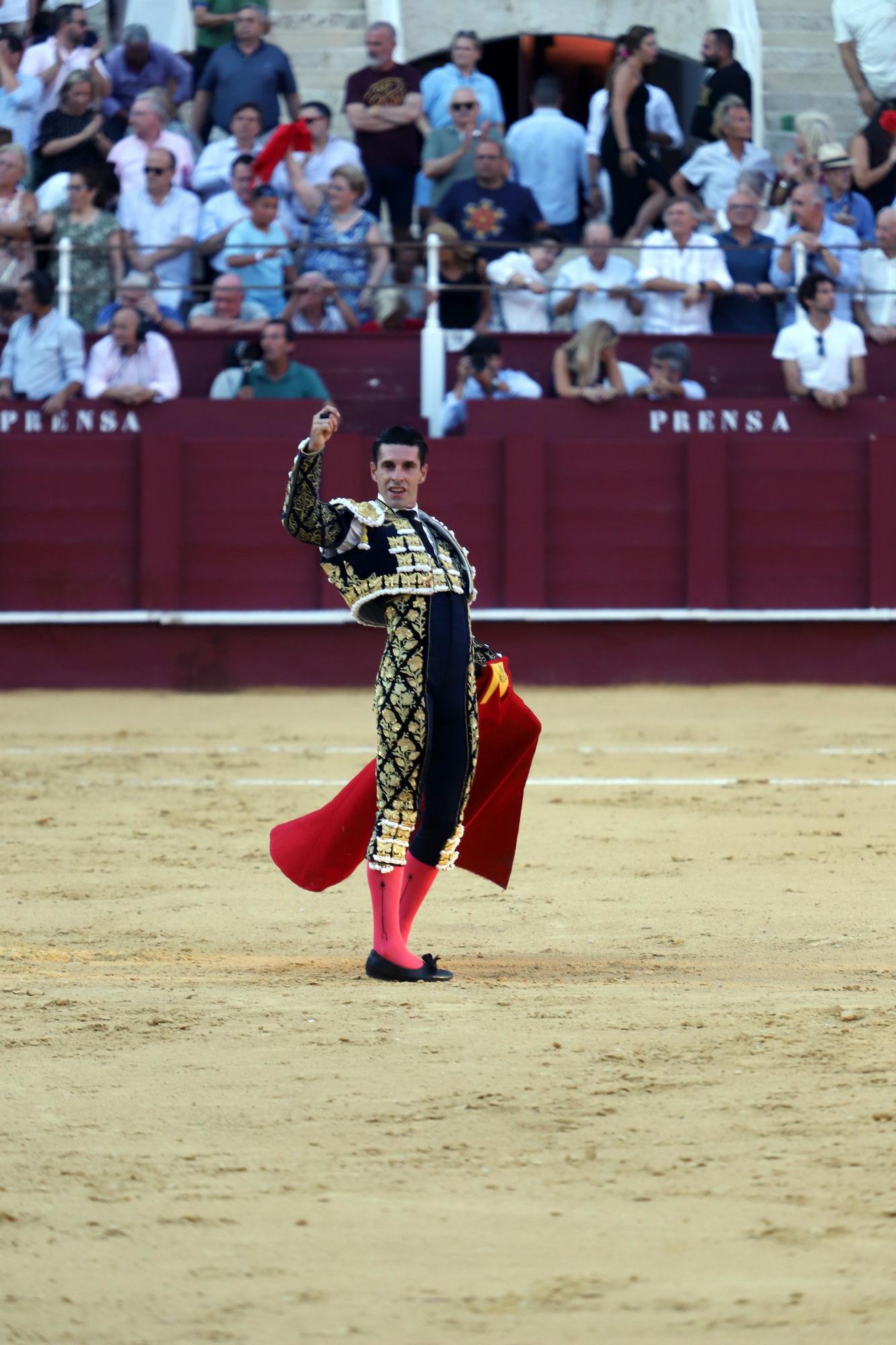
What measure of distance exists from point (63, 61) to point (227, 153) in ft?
3.94

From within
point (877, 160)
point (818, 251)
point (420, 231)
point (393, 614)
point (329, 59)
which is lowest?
point (393, 614)

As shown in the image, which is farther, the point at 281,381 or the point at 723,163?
the point at 723,163

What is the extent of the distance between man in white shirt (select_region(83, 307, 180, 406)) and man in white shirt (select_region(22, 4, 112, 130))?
1.61 metres

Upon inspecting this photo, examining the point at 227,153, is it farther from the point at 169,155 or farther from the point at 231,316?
the point at 231,316

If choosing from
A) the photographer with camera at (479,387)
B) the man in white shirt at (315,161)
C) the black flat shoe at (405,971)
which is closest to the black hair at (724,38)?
the man in white shirt at (315,161)

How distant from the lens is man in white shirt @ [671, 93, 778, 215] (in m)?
10.1

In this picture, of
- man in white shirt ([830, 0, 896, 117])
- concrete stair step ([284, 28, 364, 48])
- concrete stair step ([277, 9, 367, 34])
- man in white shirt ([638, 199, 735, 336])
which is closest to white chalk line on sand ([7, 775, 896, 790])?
man in white shirt ([638, 199, 735, 336])

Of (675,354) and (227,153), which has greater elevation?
(227,153)

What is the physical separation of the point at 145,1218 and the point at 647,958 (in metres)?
1.85

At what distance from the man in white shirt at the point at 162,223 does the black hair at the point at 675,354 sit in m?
2.38

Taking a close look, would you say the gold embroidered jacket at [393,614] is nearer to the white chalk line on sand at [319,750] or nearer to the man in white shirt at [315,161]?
the white chalk line on sand at [319,750]

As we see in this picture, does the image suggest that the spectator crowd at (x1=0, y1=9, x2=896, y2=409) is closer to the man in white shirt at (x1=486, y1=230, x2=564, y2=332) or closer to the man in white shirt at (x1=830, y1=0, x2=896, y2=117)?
the man in white shirt at (x1=486, y1=230, x2=564, y2=332)

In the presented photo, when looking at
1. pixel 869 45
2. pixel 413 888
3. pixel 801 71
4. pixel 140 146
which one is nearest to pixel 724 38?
pixel 869 45

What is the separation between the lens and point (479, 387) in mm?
9648
